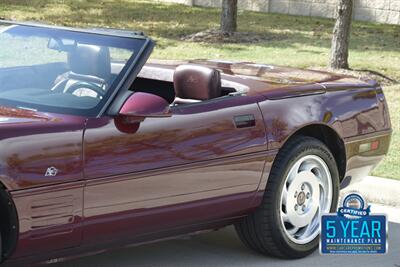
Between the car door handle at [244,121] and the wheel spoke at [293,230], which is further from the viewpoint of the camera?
the wheel spoke at [293,230]

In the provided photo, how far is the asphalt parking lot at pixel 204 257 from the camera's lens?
17.3 ft

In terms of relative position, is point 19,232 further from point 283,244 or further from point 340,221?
point 340,221

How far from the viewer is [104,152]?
431cm

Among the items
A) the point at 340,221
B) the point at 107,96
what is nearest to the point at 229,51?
the point at 340,221

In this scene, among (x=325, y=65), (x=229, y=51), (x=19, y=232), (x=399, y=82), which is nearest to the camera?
(x=19, y=232)

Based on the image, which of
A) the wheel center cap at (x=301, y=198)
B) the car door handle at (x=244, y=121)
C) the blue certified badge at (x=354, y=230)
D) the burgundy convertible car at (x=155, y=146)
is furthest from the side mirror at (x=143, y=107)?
the blue certified badge at (x=354, y=230)

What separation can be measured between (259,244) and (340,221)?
1.89 ft

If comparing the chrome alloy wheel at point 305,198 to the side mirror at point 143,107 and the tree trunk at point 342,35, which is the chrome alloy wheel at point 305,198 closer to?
the side mirror at point 143,107

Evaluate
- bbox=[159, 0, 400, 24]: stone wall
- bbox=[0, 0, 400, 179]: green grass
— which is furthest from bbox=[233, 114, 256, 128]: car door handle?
bbox=[159, 0, 400, 24]: stone wall

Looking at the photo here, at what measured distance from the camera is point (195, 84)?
5152mm

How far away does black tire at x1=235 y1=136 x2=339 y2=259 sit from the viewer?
522cm

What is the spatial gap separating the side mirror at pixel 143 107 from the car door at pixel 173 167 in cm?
8

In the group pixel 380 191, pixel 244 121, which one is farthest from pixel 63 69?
pixel 380 191

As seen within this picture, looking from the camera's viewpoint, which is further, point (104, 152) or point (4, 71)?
point (4, 71)
